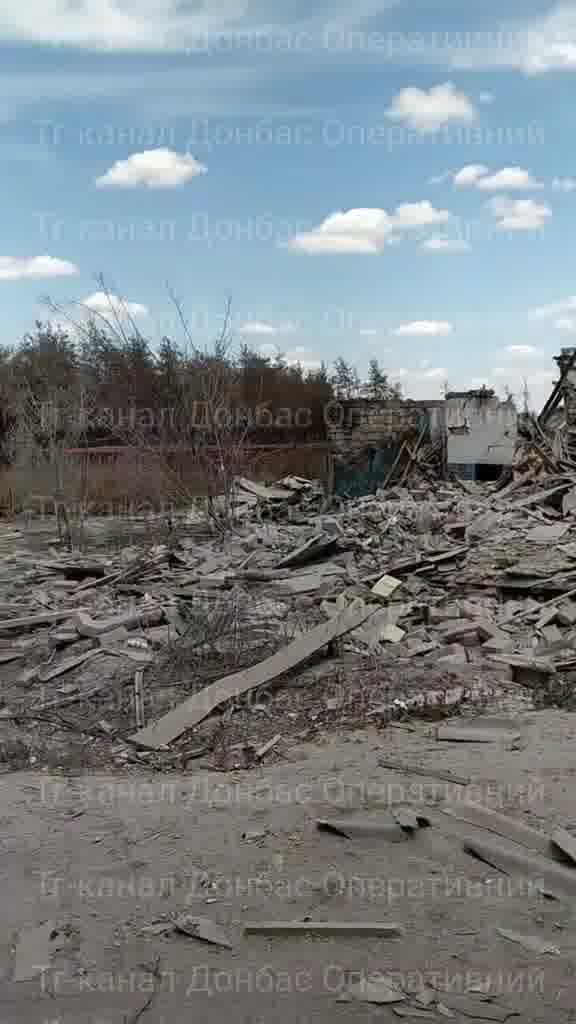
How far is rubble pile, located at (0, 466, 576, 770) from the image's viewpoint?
19.1 ft

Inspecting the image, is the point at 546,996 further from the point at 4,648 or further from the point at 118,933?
the point at 4,648

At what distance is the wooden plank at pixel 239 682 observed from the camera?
5.52 meters

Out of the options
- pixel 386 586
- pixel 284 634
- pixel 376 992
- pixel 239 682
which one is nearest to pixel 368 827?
pixel 376 992

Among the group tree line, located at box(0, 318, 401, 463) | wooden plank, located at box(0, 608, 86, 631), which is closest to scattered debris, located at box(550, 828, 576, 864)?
wooden plank, located at box(0, 608, 86, 631)

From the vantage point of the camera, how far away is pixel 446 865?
3.69 meters

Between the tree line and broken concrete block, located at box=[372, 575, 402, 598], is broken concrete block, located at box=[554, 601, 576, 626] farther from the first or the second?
the tree line

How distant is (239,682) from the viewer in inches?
242

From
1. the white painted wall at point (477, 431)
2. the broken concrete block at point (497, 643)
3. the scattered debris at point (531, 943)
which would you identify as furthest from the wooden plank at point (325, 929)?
the white painted wall at point (477, 431)

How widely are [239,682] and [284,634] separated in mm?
1295

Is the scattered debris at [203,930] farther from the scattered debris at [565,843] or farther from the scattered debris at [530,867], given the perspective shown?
the scattered debris at [565,843]

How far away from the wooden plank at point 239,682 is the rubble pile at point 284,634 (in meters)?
0.01

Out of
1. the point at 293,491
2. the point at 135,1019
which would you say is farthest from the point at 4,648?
the point at 293,491

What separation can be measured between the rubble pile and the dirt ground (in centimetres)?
64

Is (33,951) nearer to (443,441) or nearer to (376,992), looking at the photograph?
(376,992)
